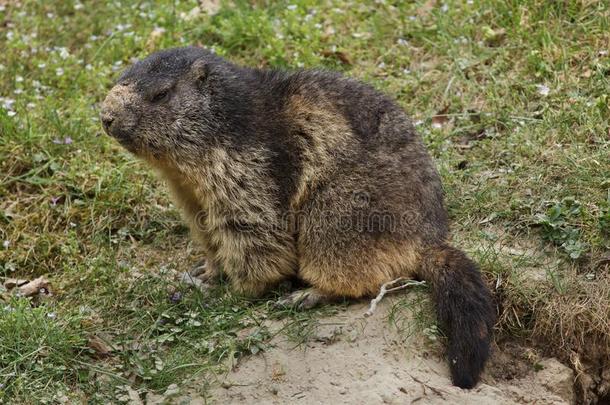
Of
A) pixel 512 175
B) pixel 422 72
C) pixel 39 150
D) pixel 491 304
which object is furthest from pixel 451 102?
pixel 39 150

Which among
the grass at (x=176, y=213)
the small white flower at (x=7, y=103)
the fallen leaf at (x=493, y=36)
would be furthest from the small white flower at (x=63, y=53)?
the fallen leaf at (x=493, y=36)

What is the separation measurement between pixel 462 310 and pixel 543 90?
9.70 ft

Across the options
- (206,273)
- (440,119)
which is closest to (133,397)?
(206,273)

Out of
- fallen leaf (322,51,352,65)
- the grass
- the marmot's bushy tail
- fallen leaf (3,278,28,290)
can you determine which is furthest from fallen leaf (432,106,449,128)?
fallen leaf (3,278,28,290)

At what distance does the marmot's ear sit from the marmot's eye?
0.25 m

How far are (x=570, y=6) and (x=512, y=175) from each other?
2.28 metres

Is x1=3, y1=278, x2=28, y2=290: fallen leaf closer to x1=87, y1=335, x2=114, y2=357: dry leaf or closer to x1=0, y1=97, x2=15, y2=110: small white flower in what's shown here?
x1=87, y1=335, x2=114, y2=357: dry leaf

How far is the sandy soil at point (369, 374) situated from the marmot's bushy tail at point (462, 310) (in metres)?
0.14

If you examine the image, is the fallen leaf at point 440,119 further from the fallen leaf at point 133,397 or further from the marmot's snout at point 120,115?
the fallen leaf at point 133,397

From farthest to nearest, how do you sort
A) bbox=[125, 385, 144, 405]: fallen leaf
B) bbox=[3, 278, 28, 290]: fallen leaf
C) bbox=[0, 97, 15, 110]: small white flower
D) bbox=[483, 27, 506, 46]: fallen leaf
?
bbox=[483, 27, 506, 46]: fallen leaf → bbox=[0, 97, 15, 110]: small white flower → bbox=[3, 278, 28, 290]: fallen leaf → bbox=[125, 385, 144, 405]: fallen leaf

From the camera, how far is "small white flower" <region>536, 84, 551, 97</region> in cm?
804

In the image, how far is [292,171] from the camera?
21.6ft

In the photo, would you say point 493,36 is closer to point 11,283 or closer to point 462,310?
point 462,310

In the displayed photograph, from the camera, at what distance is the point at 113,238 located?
755 centimetres
